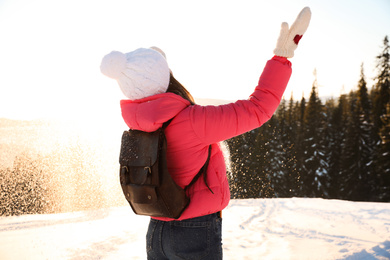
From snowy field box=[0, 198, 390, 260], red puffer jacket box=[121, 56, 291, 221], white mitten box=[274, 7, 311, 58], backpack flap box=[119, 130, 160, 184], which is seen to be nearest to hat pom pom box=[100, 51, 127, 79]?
red puffer jacket box=[121, 56, 291, 221]

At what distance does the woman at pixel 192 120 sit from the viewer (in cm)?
146

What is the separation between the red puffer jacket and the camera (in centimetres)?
144

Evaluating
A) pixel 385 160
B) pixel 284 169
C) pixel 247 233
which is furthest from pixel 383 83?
pixel 247 233

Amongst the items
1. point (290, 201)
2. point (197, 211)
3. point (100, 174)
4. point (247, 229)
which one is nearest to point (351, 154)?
point (100, 174)

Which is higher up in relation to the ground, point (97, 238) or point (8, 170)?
point (97, 238)

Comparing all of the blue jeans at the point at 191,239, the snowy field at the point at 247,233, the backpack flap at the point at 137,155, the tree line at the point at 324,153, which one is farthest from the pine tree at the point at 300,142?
the backpack flap at the point at 137,155

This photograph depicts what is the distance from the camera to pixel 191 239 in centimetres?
154

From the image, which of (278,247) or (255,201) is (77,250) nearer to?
(278,247)

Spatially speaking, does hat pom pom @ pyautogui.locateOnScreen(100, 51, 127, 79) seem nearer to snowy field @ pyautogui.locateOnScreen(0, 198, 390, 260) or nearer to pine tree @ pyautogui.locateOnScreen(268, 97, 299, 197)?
snowy field @ pyautogui.locateOnScreen(0, 198, 390, 260)

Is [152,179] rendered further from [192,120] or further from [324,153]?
[324,153]

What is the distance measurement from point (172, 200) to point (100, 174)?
18090 mm

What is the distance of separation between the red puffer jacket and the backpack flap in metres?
0.06

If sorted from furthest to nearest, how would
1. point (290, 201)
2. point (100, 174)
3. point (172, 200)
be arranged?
point (100, 174) < point (290, 201) < point (172, 200)

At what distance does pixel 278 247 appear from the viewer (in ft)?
13.4
